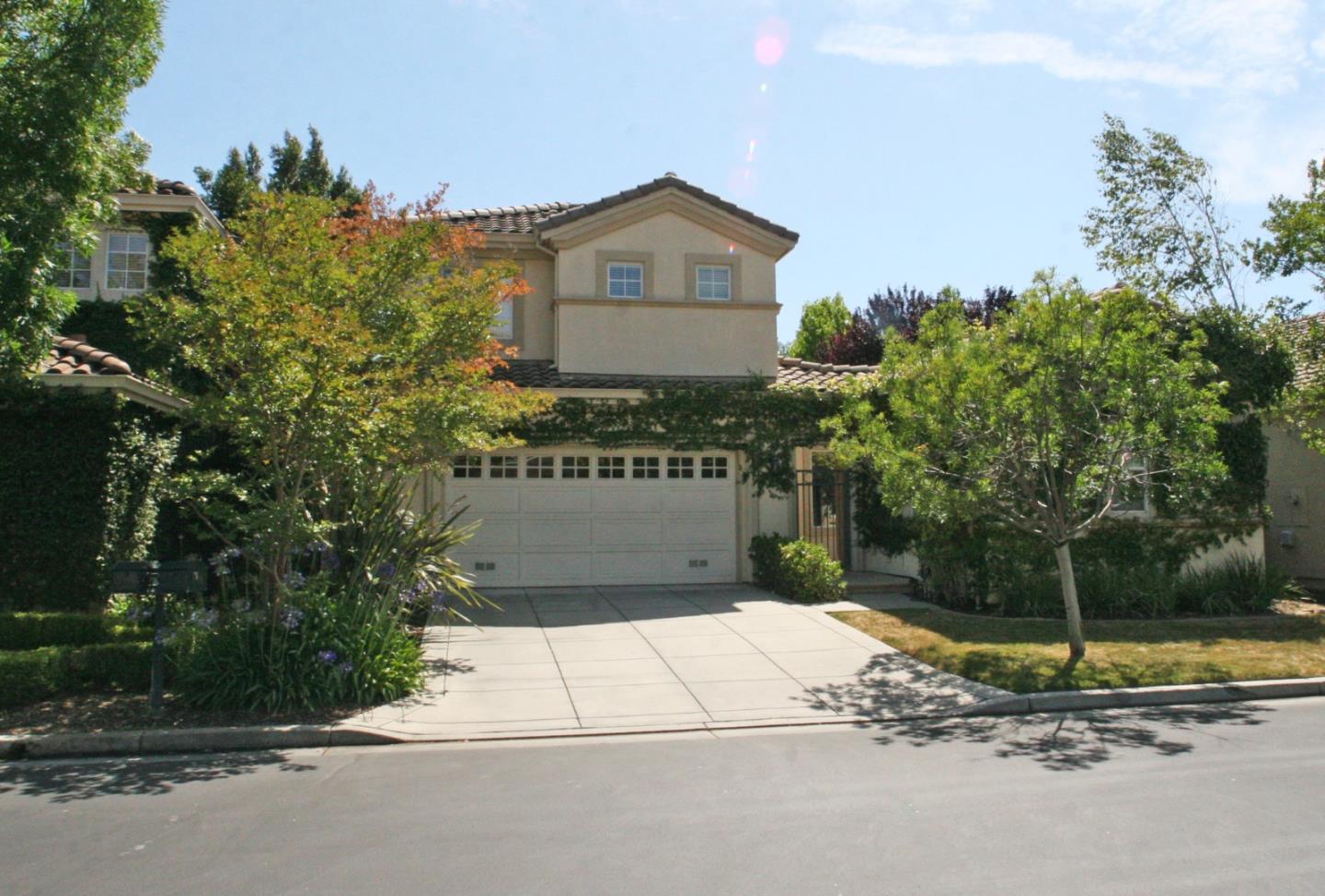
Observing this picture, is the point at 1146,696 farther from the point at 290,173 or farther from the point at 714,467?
the point at 290,173

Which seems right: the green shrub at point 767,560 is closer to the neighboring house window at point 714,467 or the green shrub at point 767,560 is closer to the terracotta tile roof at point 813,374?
the neighboring house window at point 714,467

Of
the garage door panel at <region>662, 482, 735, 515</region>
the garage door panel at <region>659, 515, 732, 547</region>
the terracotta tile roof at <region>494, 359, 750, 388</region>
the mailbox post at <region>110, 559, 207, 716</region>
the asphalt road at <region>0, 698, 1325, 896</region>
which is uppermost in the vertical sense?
the terracotta tile roof at <region>494, 359, 750, 388</region>

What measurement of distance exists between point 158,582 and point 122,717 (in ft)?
3.66

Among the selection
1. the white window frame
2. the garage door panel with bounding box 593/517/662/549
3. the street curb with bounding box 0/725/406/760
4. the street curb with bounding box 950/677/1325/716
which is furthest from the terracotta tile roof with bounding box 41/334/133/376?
the street curb with bounding box 950/677/1325/716

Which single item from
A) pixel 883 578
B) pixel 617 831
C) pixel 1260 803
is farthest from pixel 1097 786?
pixel 883 578

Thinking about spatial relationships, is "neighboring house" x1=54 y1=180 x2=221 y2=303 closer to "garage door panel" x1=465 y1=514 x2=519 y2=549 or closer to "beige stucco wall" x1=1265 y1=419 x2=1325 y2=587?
"garage door panel" x1=465 y1=514 x2=519 y2=549

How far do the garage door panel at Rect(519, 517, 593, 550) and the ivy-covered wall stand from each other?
20.1ft

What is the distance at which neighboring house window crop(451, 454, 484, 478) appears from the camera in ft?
51.5

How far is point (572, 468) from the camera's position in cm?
1605

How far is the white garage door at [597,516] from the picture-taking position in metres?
15.7

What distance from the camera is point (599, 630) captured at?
12.1m

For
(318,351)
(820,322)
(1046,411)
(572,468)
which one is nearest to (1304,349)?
(1046,411)

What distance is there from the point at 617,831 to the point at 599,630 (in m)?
6.74

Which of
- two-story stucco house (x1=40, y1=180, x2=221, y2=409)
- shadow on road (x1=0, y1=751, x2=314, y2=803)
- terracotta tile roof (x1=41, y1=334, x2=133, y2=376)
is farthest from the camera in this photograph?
two-story stucco house (x1=40, y1=180, x2=221, y2=409)
